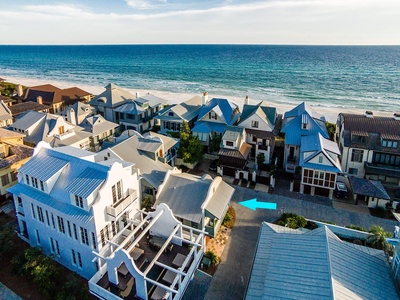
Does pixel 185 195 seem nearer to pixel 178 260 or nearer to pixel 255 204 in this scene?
pixel 178 260

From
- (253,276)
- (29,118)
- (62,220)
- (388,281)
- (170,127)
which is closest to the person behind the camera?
(388,281)

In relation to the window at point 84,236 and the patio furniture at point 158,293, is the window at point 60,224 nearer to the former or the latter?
the window at point 84,236

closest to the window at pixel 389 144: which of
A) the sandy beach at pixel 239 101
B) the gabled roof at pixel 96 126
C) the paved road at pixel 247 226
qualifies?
the paved road at pixel 247 226

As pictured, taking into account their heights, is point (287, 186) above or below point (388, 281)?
below

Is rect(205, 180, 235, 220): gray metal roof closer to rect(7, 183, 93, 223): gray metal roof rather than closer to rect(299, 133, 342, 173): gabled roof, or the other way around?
rect(7, 183, 93, 223): gray metal roof

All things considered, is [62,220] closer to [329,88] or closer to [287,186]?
[287,186]

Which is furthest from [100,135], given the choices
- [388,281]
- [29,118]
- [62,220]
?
[388,281]

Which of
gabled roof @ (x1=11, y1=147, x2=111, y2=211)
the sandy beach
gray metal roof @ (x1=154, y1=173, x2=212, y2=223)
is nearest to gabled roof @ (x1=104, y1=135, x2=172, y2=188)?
gray metal roof @ (x1=154, y1=173, x2=212, y2=223)
